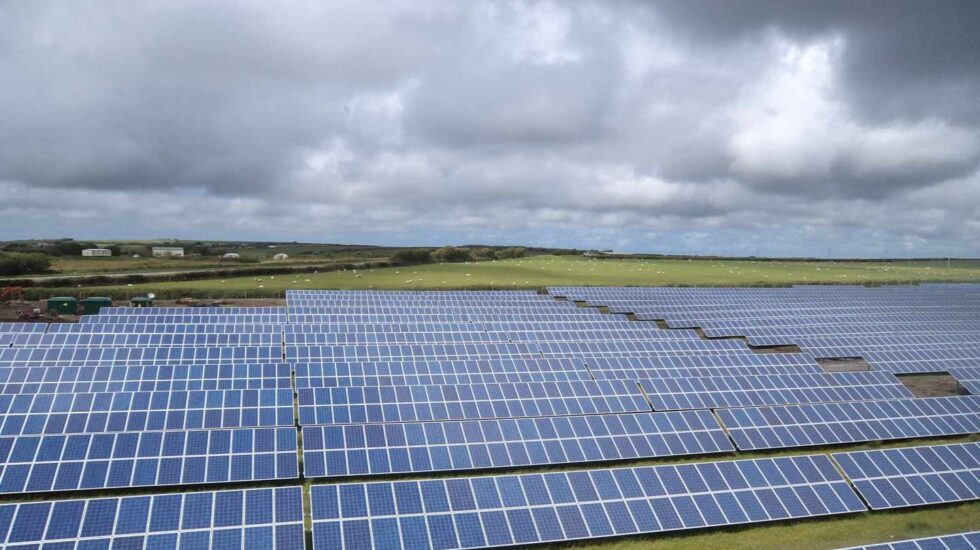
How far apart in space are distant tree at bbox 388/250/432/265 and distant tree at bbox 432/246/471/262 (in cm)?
275

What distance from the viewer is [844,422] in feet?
90.7

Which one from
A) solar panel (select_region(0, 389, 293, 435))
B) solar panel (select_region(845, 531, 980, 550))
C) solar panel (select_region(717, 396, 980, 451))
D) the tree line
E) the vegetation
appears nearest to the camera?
solar panel (select_region(845, 531, 980, 550))

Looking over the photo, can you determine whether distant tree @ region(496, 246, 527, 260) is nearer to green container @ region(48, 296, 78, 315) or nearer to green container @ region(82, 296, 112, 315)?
green container @ region(82, 296, 112, 315)

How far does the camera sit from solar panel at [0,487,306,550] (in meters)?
14.6

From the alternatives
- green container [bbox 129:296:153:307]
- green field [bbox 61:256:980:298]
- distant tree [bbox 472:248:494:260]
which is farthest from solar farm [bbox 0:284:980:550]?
distant tree [bbox 472:248:494:260]

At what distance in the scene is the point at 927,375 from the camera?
41.0m

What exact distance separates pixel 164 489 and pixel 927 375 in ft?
157

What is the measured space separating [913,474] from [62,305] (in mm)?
73055

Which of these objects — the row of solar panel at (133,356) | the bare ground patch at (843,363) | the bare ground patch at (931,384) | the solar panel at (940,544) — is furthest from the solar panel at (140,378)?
the bare ground patch at (931,384)

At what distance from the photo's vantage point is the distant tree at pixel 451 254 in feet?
432

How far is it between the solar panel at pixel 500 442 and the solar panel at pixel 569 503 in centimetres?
287

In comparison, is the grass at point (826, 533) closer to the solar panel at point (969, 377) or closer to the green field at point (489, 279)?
the solar panel at point (969, 377)

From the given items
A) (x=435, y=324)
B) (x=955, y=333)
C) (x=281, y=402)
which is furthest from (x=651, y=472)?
(x=955, y=333)

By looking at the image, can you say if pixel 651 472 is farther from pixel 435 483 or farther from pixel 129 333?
pixel 129 333
